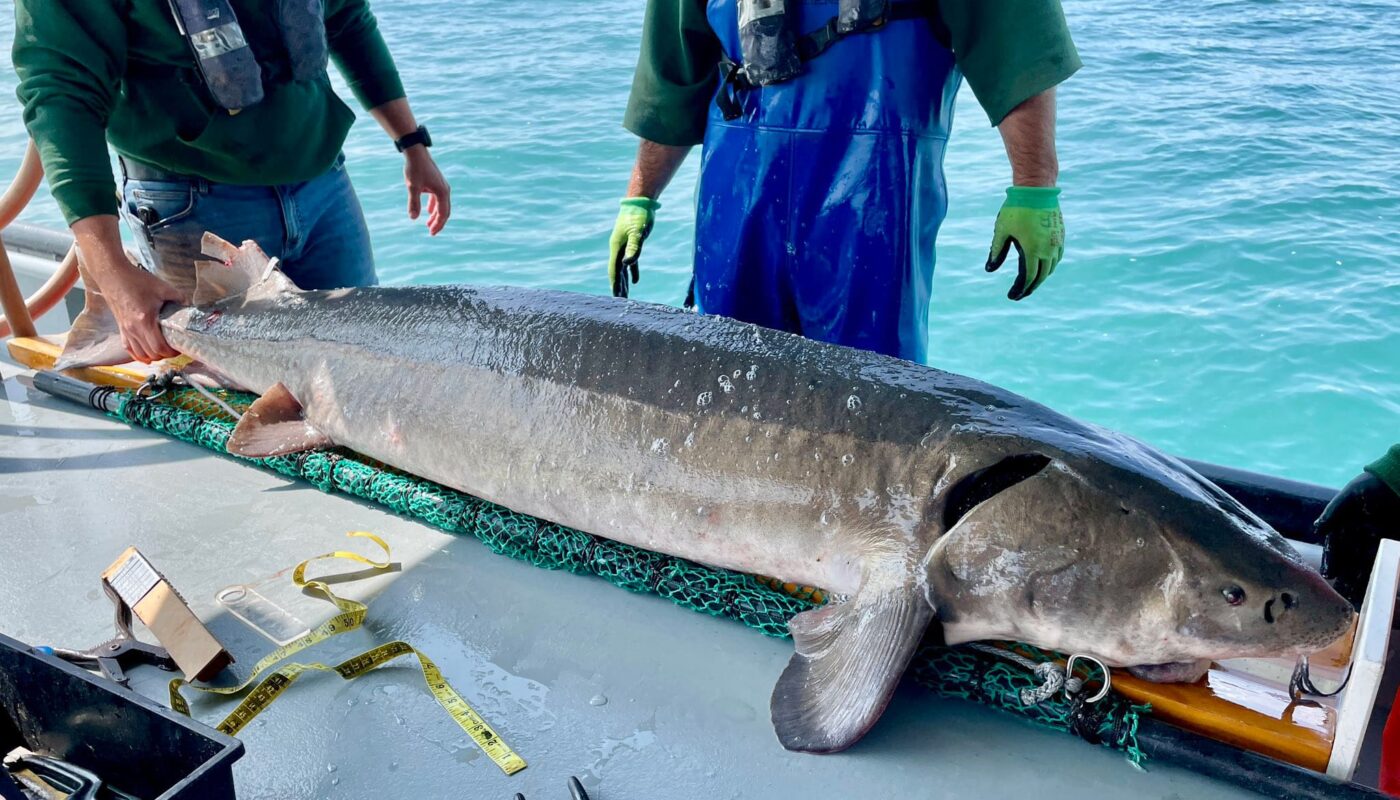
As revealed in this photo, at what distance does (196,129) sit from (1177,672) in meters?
3.04

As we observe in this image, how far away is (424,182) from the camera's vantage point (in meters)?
3.80

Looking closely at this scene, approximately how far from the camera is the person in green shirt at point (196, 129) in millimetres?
2693

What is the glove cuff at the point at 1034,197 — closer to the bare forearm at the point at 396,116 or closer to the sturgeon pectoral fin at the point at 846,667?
the sturgeon pectoral fin at the point at 846,667

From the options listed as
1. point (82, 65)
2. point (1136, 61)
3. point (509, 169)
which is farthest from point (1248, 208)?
point (82, 65)

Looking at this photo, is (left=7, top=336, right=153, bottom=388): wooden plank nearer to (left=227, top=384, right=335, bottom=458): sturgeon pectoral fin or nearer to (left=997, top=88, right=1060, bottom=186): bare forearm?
(left=227, top=384, right=335, bottom=458): sturgeon pectoral fin

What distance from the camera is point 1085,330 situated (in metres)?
8.09

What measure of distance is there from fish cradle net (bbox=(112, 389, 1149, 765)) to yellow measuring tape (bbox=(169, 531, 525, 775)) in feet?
1.27

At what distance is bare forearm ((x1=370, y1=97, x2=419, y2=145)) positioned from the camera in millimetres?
3783

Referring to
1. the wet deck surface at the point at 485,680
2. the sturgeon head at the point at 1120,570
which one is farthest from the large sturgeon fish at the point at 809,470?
the wet deck surface at the point at 485,680

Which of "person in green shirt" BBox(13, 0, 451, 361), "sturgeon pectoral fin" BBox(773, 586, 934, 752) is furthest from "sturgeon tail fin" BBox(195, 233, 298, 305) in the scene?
"sturgeon pectoral fin" BBox(773, 586, 934, 752)

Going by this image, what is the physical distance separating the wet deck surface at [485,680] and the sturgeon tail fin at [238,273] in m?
0.66

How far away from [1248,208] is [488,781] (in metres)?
9.77

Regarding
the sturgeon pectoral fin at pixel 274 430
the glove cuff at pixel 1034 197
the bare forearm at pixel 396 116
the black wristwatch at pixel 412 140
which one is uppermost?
the bare forearm at pixel 396 116

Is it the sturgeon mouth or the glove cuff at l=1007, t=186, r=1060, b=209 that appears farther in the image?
the glove cuff at l=1007, t=186, r=1060, b=209
